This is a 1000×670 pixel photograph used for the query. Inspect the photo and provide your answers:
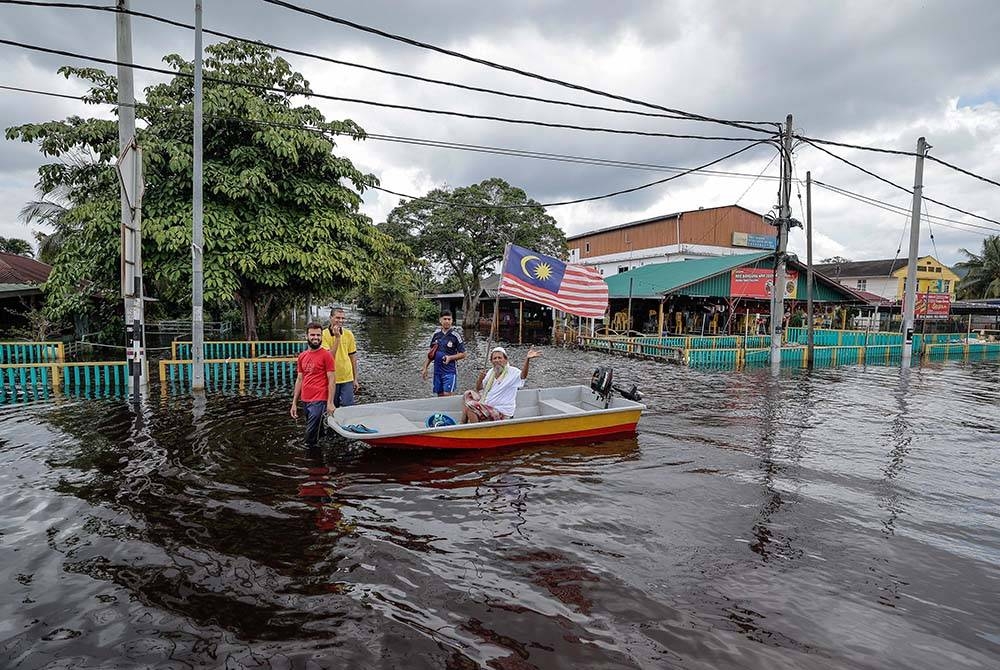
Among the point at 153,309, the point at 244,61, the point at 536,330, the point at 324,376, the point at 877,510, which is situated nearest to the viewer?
the point at 877,510

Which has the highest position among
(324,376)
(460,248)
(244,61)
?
(244,61)

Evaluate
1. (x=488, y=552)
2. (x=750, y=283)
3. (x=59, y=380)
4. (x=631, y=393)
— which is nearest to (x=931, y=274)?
(x=750, y=283)

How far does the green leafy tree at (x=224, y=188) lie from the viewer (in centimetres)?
1441

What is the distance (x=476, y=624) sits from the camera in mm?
4184

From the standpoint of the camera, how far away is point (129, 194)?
34.7ft

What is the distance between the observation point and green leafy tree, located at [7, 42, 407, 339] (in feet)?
47.3

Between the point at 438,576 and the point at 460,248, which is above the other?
the point at 460,248

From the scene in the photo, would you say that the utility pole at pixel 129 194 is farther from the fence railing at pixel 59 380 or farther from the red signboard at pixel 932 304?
the red signboard at pixel 932 304

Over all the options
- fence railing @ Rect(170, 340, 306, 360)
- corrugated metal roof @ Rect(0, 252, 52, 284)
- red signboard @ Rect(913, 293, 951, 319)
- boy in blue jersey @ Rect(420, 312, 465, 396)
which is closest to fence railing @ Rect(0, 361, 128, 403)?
fence railing @ Rect(170, 340, 306, 360)

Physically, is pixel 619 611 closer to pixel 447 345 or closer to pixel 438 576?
pixel 438 576

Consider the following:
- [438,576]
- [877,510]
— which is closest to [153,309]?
[438,576]

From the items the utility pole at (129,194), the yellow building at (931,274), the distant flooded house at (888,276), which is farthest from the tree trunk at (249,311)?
the yellow building at (931,274)

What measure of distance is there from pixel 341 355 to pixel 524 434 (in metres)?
3.29

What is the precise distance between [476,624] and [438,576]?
0.78 metres
